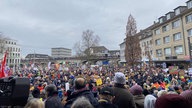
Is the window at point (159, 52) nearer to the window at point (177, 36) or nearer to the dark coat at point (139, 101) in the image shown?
the window at point (177, 36)

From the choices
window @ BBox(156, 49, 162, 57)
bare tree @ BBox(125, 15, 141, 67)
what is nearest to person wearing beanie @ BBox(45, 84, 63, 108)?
bare tree @ BBox(125, 15, 141, 67)

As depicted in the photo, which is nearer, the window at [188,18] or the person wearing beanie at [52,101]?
the person wearing beanie at [52,101]

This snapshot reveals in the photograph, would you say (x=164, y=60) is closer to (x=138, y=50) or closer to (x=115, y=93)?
(x=138, y=50)

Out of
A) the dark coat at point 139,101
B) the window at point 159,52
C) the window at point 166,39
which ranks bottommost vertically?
the dark coat at point 139,101

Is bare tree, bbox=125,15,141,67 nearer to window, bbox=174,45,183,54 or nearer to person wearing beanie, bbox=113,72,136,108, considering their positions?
window, bbox=174,45,183,54

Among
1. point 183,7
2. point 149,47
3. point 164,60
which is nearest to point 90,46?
point 149,47

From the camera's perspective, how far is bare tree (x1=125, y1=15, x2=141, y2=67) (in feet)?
127

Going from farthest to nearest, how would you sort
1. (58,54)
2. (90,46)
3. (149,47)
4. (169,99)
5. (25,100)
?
(58,54) → (90,46) → (149,47) → (25,100) → (169,99)

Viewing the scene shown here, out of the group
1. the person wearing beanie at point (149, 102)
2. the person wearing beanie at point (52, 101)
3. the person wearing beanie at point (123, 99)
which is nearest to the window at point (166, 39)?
the person wearing beanie at point (149, 102)

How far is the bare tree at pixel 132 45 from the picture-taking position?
38.6 m

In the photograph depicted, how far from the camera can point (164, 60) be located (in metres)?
42.1

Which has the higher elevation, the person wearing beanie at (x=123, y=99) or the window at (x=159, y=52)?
the window at (x=159, y=52)

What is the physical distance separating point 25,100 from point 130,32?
125 ft

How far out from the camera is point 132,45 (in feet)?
128
